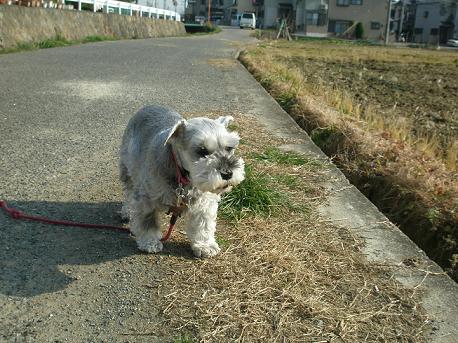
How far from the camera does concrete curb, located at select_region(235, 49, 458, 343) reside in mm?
2878

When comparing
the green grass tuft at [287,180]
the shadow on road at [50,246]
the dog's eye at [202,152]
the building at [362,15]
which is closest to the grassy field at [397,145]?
the green grass tuft at [287,180]

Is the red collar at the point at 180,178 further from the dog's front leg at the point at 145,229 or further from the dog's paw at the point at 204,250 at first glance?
the dog's paw at the point at 204,250

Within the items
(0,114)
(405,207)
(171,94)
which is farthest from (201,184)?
(171,94)

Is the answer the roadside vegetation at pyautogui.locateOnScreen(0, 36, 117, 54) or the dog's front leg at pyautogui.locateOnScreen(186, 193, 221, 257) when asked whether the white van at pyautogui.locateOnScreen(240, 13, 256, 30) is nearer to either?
the roadside vegetation at pyautogui.locateOnScreen(0, 36, 117, 54)

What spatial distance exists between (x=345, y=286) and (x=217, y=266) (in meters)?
0.90

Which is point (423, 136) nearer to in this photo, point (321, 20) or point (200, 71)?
point (200, 71)

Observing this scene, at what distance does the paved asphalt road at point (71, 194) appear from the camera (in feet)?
9.07

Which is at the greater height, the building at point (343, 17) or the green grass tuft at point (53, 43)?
the building at point (343, 17)

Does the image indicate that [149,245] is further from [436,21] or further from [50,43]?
[436,21]

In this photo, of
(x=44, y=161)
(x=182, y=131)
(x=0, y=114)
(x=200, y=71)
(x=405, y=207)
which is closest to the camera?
(x=182, y=131)

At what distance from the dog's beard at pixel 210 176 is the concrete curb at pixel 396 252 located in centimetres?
126

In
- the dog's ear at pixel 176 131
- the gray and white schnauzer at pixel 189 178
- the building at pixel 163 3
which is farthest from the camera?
the building at pixel 163 3

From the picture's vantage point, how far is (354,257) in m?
3.52

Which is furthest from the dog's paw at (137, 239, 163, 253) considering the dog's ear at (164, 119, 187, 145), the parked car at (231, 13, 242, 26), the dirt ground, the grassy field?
the parked car at (231, 13, 242, 26)
